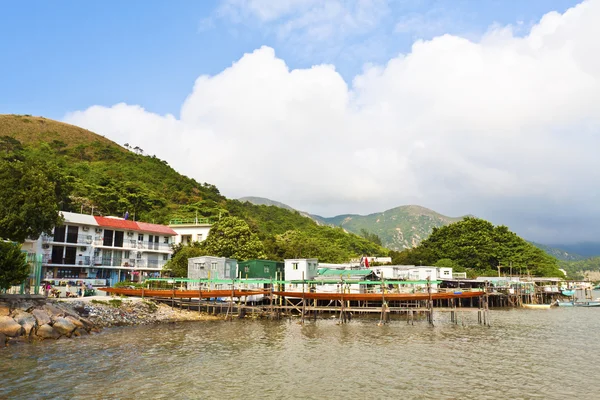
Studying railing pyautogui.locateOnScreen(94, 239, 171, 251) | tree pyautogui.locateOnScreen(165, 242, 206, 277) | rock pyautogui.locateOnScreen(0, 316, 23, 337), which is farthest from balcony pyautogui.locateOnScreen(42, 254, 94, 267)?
rock pyautogui.locateOnScreen(0, 316, 23, 337)

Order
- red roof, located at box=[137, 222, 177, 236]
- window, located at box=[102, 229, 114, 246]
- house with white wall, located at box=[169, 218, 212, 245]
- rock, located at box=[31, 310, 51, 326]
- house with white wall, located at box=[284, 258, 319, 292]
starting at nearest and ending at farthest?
rock, located at box=[31, 310, 51, 326], house with white wall, located at box=[284, 258, 319, 292], window, located at box=[102, 229, 114, 246], red roof, located at box=[137, 222, 177, 236], house with white wall, located at box=[169, 218, 212, 245]

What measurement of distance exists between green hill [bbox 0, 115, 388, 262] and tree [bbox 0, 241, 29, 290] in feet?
148

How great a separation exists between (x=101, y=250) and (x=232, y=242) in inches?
738

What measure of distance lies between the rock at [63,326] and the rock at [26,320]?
1426 millimetres

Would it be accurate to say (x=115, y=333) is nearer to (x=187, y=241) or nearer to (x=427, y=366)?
(x=427, y=366)

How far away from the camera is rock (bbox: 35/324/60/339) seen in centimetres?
2898

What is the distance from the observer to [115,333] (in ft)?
111

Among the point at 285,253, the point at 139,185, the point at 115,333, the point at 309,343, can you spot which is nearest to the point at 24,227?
the point at 115,333

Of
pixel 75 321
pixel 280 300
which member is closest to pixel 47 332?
pixel 75 321

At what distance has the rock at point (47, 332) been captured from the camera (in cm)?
2898

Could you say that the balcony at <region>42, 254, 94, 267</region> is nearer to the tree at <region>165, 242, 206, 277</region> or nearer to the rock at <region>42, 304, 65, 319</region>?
the tree at <region>165, 242, 206, 277</region>

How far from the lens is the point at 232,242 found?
212 feet

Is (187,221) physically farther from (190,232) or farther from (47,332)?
(47,332)

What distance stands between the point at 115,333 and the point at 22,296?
7.15 meters
